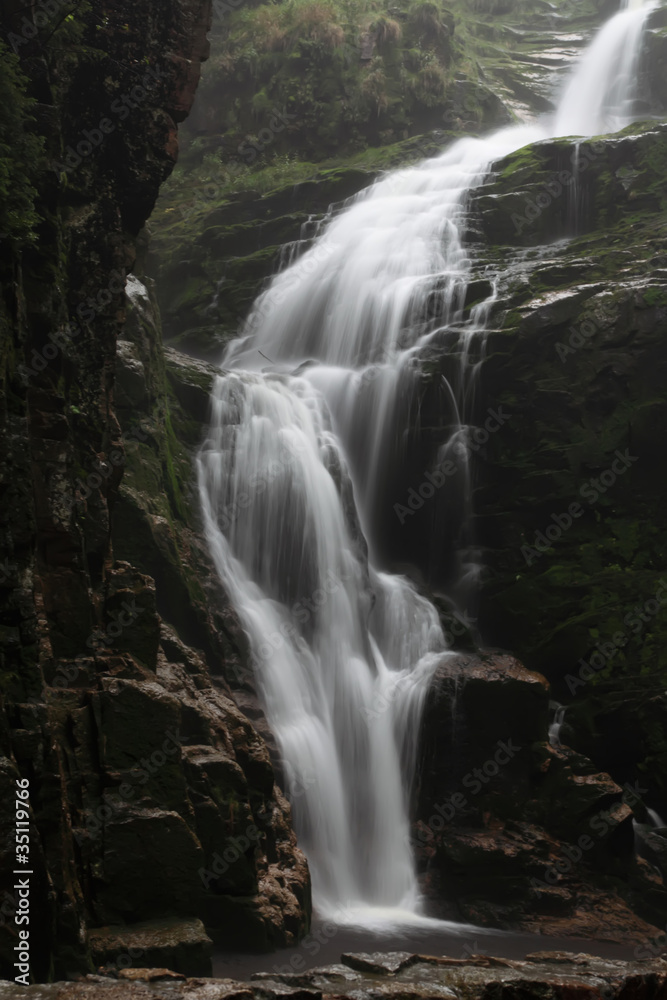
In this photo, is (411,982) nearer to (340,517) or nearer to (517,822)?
(517,822)

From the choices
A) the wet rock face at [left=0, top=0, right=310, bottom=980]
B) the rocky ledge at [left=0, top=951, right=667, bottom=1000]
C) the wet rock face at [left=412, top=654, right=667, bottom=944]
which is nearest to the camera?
the rocky ledge at [left=0, top=951, right=667, bottom=1000]

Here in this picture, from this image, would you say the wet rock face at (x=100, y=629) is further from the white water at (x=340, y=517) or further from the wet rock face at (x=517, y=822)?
the wet rock face at (x=517, y=822)

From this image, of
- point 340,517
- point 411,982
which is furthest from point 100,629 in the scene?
point 340,517

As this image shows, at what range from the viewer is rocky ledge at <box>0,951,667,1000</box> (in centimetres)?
436

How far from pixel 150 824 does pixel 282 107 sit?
21.8 metres

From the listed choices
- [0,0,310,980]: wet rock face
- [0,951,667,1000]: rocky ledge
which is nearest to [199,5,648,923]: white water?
[0,0,310,980]: wet rock face

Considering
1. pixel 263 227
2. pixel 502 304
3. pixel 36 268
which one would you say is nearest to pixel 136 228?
pixel 36 268

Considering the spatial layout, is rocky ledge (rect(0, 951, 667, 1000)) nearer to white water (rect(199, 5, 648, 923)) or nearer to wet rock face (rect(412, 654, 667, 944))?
white water (rect(199, 5, 648, 923))

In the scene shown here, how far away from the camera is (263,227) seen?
65.8 feet

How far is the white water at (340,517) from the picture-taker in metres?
9.91

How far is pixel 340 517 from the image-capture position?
12750 millimetres

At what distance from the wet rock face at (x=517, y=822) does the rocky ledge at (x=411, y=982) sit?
339 cm

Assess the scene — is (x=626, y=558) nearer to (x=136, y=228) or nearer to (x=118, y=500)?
(x=118, y=500)

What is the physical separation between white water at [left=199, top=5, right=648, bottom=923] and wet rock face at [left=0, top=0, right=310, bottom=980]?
180cm
